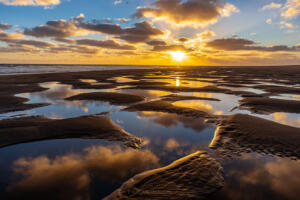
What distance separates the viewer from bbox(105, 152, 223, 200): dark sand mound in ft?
15.0

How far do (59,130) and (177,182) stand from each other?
23.7 ft

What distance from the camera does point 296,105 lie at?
49.6 feet

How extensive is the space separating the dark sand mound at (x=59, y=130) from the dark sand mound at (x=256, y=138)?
171 inches

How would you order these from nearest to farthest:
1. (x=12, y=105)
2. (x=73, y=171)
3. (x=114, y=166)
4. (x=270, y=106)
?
(x=73, y=171) < (x=114, y=166) < (x=12, y=105) < (x=270, y=106)

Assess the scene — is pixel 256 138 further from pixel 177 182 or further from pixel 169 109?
pixel 169 109

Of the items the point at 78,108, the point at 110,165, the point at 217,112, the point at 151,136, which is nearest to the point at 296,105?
the point at 217,112

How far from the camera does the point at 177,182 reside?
5.06 m

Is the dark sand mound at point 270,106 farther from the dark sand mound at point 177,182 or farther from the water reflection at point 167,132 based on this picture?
the dark sand mound at point 177,182

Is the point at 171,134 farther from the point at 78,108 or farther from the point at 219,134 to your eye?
the point at 78,108

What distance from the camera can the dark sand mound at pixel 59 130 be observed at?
815 centimetres

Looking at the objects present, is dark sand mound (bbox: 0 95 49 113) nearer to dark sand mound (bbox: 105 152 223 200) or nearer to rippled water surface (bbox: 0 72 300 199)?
rippled water surface (bbox: 0 72 300 199)

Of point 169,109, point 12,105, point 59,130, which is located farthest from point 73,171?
point 12,105

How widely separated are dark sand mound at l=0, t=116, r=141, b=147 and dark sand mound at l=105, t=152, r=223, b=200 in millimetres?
2452

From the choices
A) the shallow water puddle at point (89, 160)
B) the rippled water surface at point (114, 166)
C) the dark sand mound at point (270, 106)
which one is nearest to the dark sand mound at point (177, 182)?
the rippled water surface at point (114, 166)
